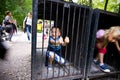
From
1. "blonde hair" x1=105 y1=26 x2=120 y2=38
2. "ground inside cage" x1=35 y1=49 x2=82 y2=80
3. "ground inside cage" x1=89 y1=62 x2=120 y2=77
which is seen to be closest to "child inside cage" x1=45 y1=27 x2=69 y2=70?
"ground inside cage" x1=35 y1=49 x2=82 y2=80

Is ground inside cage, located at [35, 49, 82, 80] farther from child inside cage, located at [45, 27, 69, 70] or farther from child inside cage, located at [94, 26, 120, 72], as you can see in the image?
child inside cage, located at [94, 26, 120, 72]

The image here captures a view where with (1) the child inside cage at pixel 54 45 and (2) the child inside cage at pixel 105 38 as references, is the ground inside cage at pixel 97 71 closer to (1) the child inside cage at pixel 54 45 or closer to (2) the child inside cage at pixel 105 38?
(2) the child inside cage at pixel 105 38

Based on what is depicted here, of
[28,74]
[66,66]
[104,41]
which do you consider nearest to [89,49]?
[104,41]

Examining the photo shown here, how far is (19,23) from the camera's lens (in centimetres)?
2192

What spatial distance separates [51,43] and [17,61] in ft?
7.99

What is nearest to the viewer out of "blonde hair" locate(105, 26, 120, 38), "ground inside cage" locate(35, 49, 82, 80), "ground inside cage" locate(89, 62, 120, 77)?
"ground inside cage" locate(35, 49, 82, 80)

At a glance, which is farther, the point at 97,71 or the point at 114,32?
the point at 97,71

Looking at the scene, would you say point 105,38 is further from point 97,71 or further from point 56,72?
point 56,72

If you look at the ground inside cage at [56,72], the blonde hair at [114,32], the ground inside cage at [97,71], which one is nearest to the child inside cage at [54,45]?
the ground inside cage at [56,72]

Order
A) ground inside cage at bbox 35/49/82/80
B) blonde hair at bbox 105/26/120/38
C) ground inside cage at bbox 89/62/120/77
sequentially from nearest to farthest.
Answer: ground inside cage at bbox 35/49/82/80 < blonde hair at bbox 105/26/120/38 < ground inside cage at bbox 89/62/120/77

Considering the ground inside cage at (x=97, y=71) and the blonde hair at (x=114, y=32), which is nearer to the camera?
the blonde hair at (x=114, y=32)

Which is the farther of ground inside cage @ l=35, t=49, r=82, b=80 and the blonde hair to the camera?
the blonde hair

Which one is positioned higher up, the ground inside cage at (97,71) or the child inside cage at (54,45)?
the child inside cage at (54,45)

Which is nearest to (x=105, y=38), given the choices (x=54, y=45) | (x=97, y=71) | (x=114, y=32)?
(x=114, y=32)
